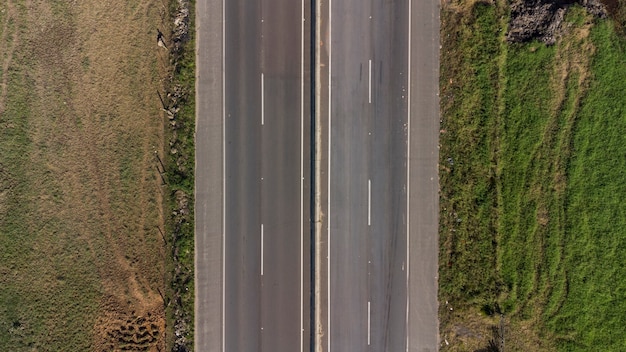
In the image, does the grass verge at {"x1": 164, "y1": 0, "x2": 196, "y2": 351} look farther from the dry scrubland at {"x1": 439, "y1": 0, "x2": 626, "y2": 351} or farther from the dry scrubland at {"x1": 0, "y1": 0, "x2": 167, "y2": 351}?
the dry scrubland at {"x1": 439, "y1": 0, "x2": 626, "y2": 351}

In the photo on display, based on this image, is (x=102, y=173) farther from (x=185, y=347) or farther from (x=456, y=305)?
(x=456, y=305)

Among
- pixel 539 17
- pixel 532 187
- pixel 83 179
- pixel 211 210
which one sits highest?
pixel 539 17

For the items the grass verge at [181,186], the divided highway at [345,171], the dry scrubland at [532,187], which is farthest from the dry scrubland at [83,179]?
the dry scrubland at [532,187]

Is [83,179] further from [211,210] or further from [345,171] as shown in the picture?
[345,171]

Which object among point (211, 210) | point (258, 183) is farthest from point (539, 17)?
point (211, 210)

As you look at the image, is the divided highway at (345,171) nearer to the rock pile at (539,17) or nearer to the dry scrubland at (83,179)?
the rock pile at (539,17)

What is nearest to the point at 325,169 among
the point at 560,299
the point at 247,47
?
the point at 247,47
